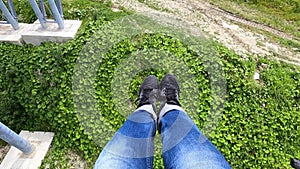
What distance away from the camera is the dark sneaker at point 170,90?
369 centimetres

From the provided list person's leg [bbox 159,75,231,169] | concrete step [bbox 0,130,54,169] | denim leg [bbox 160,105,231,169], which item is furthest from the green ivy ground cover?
denim leg [bbox 160,105,231,169]

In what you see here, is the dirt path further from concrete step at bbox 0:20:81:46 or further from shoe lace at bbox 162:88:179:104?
shoe lace at bbox 162:88:179:104

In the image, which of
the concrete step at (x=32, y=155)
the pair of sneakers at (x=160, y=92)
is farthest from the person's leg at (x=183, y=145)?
the concrete step at (x=32, y=155)

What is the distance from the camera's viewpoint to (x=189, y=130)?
2.82 m

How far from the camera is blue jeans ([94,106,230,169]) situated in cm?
238

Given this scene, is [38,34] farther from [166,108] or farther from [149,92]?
[166,108]

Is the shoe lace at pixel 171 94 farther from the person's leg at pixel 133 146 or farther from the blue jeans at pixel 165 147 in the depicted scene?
the blue jeans at pixel 165 147

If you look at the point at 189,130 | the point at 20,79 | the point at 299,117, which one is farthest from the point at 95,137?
the point at 299,117

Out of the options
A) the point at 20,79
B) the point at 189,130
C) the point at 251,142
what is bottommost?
the point at 251,142

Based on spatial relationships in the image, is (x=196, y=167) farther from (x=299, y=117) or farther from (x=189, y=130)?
(x=299, y=117)

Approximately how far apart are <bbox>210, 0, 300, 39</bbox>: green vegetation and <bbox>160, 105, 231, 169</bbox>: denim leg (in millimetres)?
5304

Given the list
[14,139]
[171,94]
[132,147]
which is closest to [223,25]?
[171,94]

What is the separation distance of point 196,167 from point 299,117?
9.94 ft

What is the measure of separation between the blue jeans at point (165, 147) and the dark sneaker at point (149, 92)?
0.57 metres
